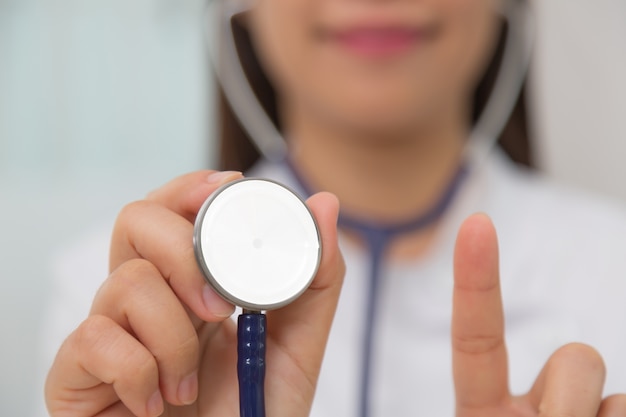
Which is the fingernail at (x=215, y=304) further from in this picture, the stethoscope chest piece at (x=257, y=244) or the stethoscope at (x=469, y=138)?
the stethoscope at (x=469, y=138)

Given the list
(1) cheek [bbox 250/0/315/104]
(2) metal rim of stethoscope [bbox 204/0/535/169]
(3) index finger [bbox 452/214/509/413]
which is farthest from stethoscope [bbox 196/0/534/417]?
(3) index finger [bbox 452/214/509/413]

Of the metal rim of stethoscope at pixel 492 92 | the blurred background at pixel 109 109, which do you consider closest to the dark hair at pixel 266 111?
the metal rim of stethoscope at pixel 492 92

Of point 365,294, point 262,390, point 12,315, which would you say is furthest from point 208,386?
point 12,315

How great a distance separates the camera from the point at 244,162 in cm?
109

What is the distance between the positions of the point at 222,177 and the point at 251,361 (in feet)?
0.36

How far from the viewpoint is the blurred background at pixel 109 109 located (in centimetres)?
122

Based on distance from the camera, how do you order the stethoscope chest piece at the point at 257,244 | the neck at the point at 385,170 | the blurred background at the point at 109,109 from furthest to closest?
the blurred background at the point at 109,109
the neck at the point at 385,170
the stethoscope chest piece at the point at 257,244

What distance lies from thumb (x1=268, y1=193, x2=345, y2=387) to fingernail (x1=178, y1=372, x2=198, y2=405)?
0.05 metres

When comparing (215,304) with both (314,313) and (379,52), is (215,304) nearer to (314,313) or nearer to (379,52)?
(314,313)

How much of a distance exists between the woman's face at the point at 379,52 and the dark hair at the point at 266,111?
22 centimetres

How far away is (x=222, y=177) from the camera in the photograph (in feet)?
1.41

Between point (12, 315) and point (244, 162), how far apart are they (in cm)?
48

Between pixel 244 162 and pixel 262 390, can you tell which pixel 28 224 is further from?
pixel 262 390

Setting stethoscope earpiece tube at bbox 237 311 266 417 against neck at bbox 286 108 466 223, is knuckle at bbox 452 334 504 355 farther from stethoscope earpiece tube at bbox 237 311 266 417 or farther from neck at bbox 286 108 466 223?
neck at bbox 286 108 466 223
